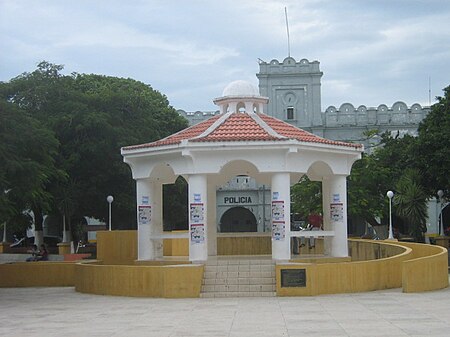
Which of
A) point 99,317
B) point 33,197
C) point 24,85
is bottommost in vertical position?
point 99,317

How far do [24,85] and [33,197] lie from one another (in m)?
13.9

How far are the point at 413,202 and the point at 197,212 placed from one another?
18.6m

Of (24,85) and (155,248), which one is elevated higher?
(24,85)

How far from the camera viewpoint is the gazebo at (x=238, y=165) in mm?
22719

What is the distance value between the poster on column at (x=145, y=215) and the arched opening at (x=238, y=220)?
1454 inches

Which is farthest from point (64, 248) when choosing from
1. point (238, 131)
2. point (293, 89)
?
point (293, 89)

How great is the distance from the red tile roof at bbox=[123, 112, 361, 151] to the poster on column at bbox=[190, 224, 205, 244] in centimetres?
264

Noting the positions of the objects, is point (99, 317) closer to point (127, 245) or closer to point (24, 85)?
point (127, 245)

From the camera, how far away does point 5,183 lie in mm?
22266

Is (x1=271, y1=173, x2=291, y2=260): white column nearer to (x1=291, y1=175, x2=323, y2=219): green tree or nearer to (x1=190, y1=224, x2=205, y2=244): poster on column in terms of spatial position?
(x1=190, y1=224, x2=205, y2=244): poster on column

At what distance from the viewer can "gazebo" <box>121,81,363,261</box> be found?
894 inches

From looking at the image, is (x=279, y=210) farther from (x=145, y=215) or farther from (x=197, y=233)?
(x=145, y=215)

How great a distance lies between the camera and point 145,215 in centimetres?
2528

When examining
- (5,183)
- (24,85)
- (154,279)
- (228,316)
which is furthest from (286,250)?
(24,85)
